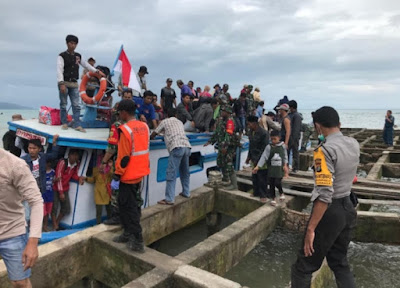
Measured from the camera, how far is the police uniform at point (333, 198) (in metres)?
2.87

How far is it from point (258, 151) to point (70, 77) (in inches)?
192

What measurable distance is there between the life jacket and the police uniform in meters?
2.41

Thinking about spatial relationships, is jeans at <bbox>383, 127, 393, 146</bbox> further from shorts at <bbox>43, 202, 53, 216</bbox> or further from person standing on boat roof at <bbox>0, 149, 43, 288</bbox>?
person standing on boat roof at <bbox>0, 149, 43, 288</bbox>

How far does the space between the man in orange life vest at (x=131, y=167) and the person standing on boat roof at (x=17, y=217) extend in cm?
164

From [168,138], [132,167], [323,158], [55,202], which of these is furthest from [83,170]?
[323,158]

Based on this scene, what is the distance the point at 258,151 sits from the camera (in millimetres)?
7008

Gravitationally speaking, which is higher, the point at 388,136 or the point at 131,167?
the point at 131,167

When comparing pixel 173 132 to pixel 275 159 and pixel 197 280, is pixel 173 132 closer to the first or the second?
pixel 275 159

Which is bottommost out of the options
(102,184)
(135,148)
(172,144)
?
(102,184)

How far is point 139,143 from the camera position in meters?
4.21

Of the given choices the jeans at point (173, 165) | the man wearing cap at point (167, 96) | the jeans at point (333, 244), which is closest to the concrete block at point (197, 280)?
the jeans at point (333, 244)

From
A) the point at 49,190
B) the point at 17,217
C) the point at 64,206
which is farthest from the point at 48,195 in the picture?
the point at 17,217

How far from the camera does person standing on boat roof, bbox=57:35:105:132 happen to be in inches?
265

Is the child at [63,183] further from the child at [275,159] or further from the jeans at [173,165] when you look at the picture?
the child at [275,159]
